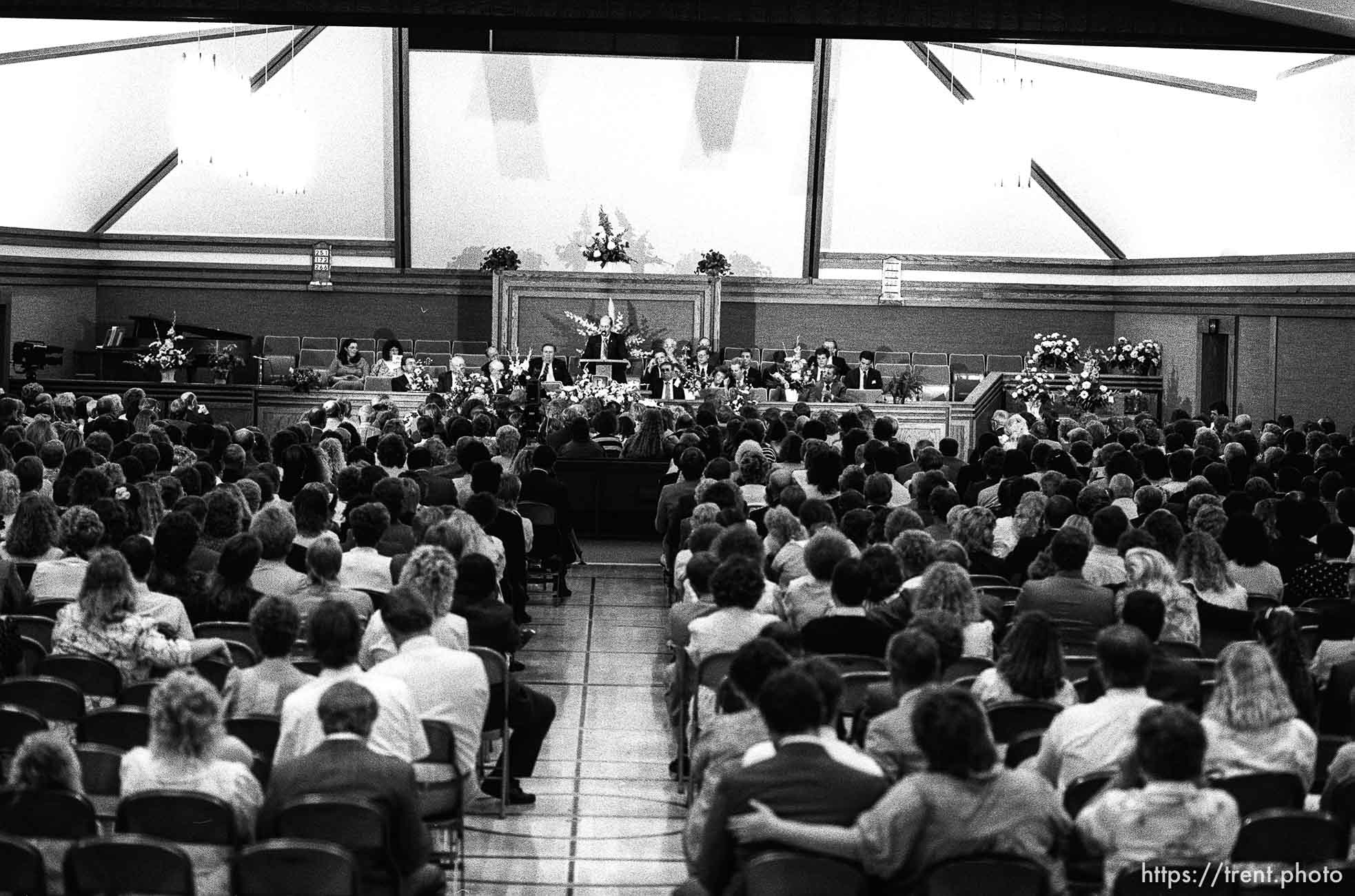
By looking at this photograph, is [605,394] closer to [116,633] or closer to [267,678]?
[116,633]

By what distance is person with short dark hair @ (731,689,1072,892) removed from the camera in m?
4.71

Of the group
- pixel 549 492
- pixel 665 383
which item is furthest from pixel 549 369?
pixel 549 492

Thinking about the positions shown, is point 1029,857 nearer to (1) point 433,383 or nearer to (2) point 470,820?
(2) point 470,820

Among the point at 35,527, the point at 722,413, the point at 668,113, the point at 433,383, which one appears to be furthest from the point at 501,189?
the point at 35,527

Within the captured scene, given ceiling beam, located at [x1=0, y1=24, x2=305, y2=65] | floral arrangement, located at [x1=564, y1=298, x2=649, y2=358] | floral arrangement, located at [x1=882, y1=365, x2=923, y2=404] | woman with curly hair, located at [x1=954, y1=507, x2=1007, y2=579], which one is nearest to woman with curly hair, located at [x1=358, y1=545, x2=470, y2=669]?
woman with curly hair, located at [x1=954, y1=507, x2=1007, y2=579]

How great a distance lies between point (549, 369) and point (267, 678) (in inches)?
666

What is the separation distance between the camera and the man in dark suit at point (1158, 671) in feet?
19.5

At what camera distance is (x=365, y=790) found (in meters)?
5.11

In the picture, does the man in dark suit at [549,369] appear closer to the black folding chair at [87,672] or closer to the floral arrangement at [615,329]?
the floral arrangement at [615,329]

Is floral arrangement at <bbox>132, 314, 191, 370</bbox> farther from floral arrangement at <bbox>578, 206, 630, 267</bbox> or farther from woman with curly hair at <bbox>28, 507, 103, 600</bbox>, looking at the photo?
woman with curly hair at <bbox>28, 507, 103, 600</bbox>

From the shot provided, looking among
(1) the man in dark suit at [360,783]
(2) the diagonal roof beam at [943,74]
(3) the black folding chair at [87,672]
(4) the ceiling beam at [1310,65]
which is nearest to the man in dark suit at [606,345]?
(2) the diagonal roof beam at [943,74]

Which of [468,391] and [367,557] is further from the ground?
[468,391]

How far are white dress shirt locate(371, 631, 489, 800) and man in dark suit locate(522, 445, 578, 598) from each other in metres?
6.11

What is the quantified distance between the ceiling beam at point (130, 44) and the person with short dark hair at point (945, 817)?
1603cm
